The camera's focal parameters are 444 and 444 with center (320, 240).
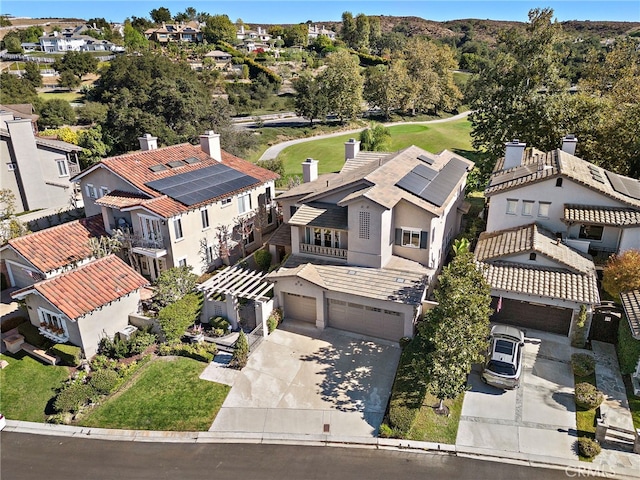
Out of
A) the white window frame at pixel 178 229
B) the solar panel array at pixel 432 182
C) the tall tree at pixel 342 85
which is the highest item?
the tall tree at pixel 342 85

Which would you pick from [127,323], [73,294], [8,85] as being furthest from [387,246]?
[8,85]

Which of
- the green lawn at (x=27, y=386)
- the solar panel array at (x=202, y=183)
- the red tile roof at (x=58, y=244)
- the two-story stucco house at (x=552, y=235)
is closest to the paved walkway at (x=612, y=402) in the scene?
the two-story stucco house at (x=552, y=235)

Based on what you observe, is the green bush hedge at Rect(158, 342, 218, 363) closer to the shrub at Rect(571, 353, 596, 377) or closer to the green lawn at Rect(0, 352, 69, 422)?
the green lawn at Rect(0, 352, 69, 422)

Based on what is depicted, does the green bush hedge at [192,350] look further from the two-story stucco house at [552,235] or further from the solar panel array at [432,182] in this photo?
the two-story stucco house at [552,235]

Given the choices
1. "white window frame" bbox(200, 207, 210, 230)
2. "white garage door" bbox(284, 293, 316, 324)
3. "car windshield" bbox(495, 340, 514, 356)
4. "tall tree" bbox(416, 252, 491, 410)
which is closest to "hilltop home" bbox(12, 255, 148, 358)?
"white window frame" bbox(200, 207, 210, 230)

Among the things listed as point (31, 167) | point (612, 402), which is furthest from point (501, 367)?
point (31, 167)
